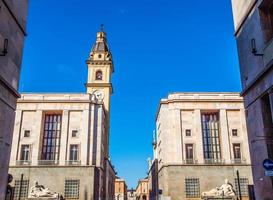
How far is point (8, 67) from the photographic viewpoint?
16438 mm

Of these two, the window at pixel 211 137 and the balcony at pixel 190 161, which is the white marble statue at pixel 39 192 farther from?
the window at pixel 211 137

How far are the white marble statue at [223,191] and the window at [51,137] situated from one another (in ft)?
70.1

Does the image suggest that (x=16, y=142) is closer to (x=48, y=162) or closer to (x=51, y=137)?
(x=51, y=137)

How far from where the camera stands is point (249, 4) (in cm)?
1775

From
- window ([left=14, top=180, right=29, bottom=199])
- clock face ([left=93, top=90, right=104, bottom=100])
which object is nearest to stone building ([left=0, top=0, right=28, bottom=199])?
window ([left=14, top=180, right=29, bottom=199])

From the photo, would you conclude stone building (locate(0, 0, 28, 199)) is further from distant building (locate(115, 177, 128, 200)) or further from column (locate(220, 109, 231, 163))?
distant building (locate(115, 177, 128, 200))

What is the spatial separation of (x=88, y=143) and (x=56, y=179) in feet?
21.1

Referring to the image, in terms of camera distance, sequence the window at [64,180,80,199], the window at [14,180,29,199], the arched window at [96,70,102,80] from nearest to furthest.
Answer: the window at [14,180,29,199] → the window at [64,180,80,199] → the arched window at [96,70,102,80]

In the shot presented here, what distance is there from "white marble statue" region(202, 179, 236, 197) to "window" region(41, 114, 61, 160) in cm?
2135

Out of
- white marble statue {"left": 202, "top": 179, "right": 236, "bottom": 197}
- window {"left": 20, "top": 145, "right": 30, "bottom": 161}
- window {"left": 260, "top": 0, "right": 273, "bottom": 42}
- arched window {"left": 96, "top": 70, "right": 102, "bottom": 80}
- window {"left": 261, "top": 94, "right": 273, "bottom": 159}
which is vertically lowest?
white marble statue {"left": 202, "top": 179, "right": 236, "bottom": 197}

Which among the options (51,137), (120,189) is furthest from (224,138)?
(120,189)

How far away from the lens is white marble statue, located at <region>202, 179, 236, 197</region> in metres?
39.4

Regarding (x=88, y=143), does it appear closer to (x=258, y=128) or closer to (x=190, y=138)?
(x=190, y=138)

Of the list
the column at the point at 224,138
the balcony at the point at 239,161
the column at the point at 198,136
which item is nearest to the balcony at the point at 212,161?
the column at the point at 224,138
